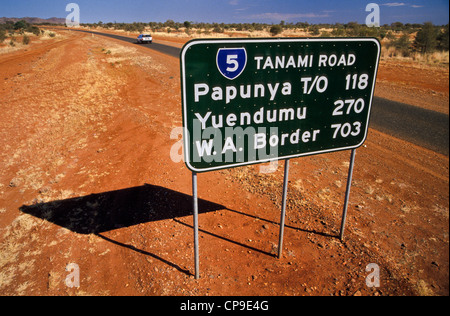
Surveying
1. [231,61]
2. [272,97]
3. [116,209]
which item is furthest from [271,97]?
[116,209]

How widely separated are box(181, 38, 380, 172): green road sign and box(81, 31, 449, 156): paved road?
4.61 meters

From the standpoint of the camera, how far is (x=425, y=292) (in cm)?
277

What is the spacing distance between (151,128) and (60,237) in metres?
4.25

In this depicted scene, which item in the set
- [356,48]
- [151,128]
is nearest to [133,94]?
[151,128]

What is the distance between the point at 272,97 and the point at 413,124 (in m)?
7.34

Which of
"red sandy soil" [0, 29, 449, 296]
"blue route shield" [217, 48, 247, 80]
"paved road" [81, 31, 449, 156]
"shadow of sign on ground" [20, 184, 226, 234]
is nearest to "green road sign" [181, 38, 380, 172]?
"blue route shield" [217, 48, 247, 80]

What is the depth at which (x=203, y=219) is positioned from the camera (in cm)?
425

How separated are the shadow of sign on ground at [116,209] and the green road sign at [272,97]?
1826 mm

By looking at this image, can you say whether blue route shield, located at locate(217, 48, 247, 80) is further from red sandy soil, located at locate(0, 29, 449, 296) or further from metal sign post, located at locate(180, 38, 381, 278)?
red sandy soil, located at locate(0, 29, 449, 296)

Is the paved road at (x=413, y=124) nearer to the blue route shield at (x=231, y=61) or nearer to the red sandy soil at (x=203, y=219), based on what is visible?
the red sandy soil at (x=203, y=219)

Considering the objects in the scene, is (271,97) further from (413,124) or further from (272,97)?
(413,124)
